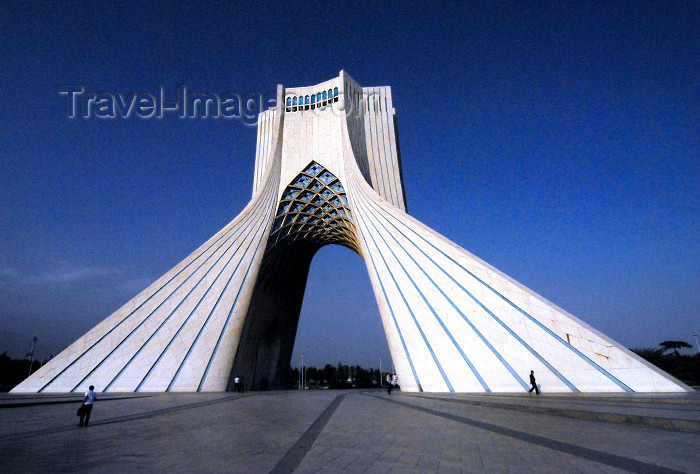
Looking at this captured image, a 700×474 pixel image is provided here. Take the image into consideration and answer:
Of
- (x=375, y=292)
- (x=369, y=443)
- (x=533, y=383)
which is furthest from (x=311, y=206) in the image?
(x=369, y=443)

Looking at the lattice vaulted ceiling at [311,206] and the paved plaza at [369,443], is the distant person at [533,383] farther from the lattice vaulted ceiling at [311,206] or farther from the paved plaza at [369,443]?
the lattice vaulted ceiling at [311,206]

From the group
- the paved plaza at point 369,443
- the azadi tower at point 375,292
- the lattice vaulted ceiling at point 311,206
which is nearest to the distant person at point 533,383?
the azadi tower at point 375,292

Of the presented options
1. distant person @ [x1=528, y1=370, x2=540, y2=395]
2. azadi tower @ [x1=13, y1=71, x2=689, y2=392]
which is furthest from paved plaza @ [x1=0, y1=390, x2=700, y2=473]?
azadi tower @ [x1=13, y1=71, x2=689, y2=392]

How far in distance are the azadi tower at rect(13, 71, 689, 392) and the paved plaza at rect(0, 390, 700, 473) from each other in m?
3.53

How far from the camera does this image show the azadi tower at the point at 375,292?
913cm

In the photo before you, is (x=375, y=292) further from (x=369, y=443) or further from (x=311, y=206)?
(x=369, y=443)

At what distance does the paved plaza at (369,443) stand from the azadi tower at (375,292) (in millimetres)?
3534

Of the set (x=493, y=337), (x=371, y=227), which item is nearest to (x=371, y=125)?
(x=371, y=227)

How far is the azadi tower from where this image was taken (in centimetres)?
913

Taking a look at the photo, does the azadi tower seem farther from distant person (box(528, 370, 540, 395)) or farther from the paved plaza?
the paved plaza

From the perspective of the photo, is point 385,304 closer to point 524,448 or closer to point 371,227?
point 371,227

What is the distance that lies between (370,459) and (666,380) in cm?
771

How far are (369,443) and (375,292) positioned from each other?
10.1 meters

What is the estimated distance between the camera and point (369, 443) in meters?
3.53
